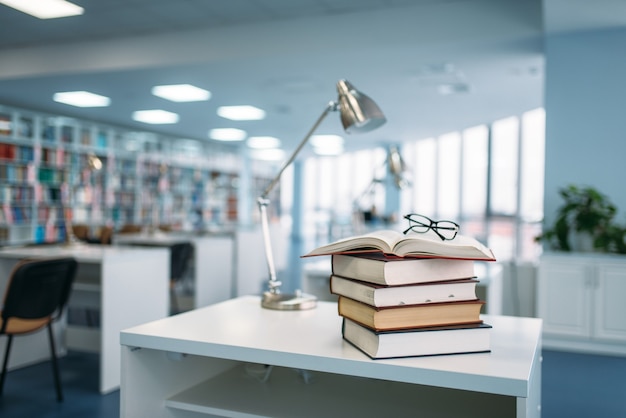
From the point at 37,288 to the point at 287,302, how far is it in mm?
1945

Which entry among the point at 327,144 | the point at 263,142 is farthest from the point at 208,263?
the point at 327,144

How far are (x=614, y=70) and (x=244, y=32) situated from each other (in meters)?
3.67

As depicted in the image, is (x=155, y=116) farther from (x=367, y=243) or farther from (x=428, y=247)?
(x=428, y=247)

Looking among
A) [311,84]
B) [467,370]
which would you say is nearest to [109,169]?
[311,84]

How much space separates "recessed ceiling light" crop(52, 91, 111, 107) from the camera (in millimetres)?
7930

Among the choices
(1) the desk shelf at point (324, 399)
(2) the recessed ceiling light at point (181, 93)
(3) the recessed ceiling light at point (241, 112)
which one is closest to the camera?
(1) the desk shelf at point (324, 399)

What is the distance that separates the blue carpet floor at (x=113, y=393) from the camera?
314 centimetres

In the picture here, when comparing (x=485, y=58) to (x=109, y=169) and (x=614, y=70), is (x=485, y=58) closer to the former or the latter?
(x=614, y=70)

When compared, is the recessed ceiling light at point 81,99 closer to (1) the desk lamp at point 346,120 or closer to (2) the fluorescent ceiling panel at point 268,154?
(2) the fluorescent ceiling panel at point 268,154

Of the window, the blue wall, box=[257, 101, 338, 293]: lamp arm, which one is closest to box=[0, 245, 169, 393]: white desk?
box=[257, 101, 338, 293]: lamp arm

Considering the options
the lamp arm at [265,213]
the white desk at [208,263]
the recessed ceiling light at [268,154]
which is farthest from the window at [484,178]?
the lamp arm at [265,213]

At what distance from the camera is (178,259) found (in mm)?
5543

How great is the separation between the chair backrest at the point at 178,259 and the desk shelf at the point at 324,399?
384 cm

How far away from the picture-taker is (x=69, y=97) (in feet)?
26.7
